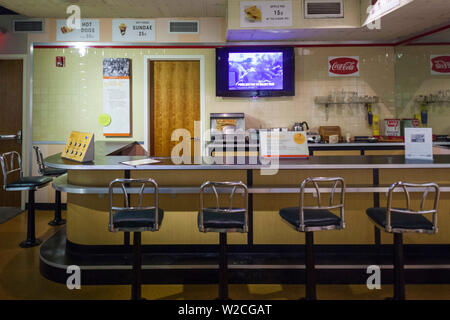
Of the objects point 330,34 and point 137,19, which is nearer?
point 330,34

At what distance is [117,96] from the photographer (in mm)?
5516

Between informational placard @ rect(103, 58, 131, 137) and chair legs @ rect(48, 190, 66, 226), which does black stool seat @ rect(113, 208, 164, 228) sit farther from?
informational placard @ rect(103, 58, 131, 137)

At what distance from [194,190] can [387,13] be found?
335 cm

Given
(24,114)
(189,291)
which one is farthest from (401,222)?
(24,114)

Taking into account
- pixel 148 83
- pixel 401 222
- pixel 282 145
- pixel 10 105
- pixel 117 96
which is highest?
pixel 148 83

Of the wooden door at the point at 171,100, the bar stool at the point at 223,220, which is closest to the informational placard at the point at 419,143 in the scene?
the bar stool at the point at 223,220

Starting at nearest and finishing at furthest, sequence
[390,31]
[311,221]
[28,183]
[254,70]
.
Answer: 1. [311,221]
2. [28,183]
3. [390,31]
4. [254,70]

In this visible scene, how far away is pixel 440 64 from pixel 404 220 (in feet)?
14.4

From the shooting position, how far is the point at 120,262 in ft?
9.53

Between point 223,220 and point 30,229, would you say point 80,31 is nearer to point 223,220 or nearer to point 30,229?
point 30,229

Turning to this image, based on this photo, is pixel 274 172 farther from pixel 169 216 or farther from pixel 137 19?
pixel 137 19

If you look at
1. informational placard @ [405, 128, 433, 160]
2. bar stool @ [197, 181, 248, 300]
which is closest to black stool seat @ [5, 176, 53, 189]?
Result: bar stool @ [197, 181, 248, 300]
